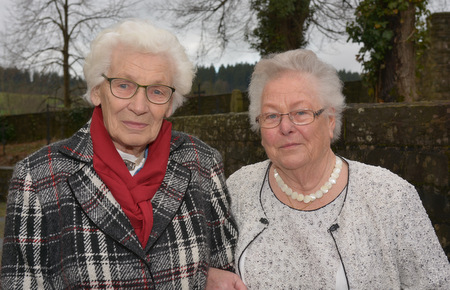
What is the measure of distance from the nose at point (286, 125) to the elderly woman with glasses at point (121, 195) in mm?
481

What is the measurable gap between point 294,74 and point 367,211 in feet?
2.56

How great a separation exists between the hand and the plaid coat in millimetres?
106

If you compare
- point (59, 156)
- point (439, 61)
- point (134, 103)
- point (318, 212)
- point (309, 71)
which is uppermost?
point (439, 61)

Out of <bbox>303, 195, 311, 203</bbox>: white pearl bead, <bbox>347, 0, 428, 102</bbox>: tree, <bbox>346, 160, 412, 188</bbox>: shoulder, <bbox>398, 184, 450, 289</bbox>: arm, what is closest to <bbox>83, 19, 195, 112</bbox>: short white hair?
<bbox>303, 195, 311, 203</bbox>: white pearl bead

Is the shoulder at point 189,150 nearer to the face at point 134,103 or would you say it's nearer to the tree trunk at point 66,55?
the face at point 134,103

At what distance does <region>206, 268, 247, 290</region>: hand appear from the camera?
2.27 m

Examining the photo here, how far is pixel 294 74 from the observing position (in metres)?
2.27

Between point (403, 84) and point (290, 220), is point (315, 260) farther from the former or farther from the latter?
point (403, 84)

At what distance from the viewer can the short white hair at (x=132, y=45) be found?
6.80 feet

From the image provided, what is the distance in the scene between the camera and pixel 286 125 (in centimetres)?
223

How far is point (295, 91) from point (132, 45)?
0.84 meters

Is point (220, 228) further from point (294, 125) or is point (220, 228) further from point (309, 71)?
point (309, 71)

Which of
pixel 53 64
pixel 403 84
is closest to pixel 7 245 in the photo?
pixel 403 84

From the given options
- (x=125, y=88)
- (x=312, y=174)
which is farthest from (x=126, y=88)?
(x=312, y=174)
